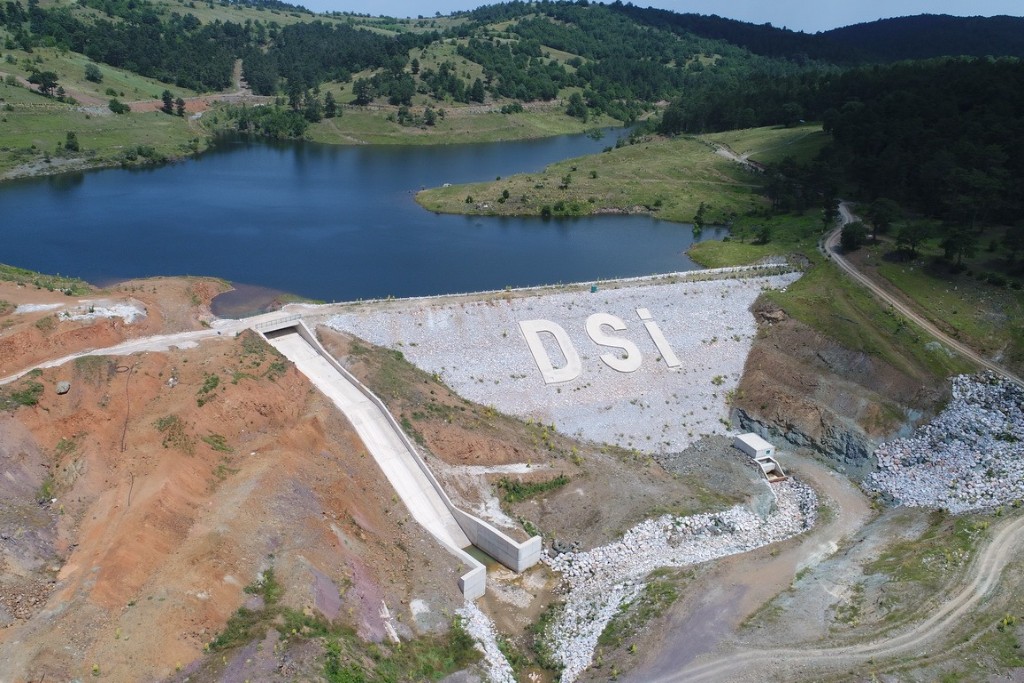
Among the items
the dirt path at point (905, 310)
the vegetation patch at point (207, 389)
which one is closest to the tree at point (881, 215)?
the dirt path at point (905, 310)

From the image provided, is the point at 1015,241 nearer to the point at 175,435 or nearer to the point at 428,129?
the point at 175,435

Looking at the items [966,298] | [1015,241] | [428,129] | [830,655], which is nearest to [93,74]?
[428,129]

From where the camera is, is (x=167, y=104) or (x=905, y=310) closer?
(x=905, y=310)

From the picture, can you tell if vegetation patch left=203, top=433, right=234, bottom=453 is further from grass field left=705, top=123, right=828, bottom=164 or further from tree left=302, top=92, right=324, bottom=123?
tree left=302, top=92, right=324, bottom=123

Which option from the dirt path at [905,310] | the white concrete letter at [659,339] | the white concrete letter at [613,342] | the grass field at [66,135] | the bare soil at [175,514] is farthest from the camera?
the grass field at [66,135]

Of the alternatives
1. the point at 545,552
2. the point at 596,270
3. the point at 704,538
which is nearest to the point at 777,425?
the point at 704,538

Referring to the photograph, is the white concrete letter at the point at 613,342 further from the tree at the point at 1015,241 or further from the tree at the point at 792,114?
the tree at the point at 792,114
